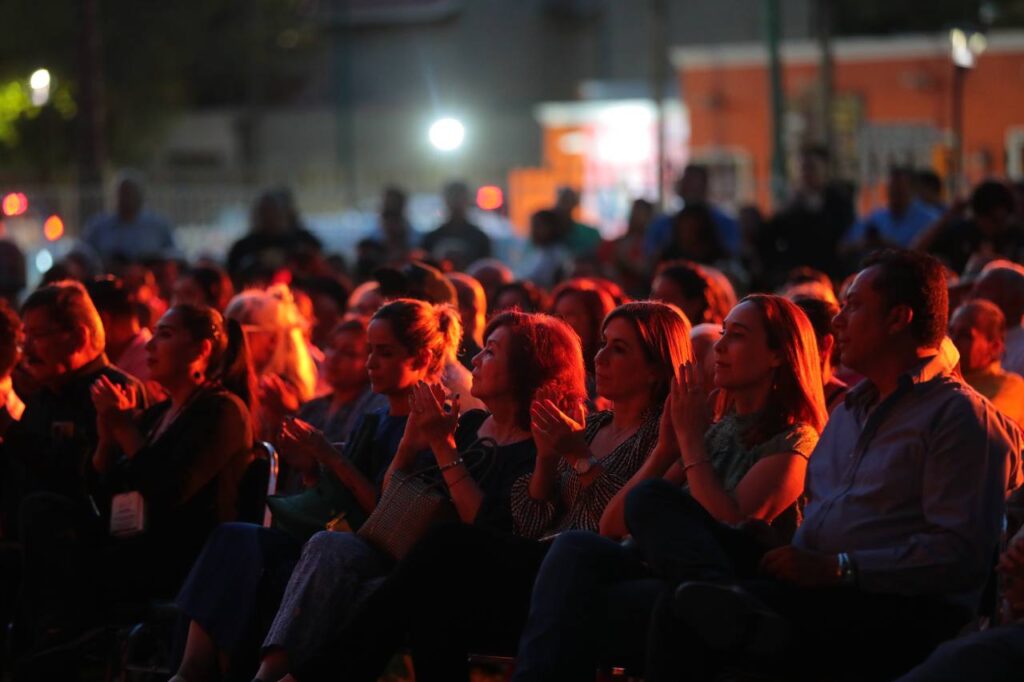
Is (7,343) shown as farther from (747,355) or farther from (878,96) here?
(878,96)

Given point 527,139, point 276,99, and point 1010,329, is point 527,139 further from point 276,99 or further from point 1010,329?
point 1010,329

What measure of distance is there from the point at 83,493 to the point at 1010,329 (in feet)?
13.6

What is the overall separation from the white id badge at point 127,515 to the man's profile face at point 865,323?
3056 millimetres

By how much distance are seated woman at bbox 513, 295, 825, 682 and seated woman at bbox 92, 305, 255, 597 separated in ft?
6.30

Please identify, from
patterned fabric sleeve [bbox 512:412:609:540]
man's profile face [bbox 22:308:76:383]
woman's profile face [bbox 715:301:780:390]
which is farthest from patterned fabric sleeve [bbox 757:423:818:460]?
man's profile face [bbox 22:308:76:383]

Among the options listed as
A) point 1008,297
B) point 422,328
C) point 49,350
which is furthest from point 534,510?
point 1008,297

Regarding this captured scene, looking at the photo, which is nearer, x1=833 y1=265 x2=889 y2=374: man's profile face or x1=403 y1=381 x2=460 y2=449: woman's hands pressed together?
x1=833 y1=265 x2=889 y2=374: man's profile face

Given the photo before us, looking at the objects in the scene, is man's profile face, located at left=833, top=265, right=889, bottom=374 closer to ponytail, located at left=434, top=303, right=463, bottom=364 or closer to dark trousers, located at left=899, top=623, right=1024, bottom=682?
dark trousers, located at left=899, top=623, right=1024, bottom=682

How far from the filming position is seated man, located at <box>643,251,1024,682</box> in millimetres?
5086

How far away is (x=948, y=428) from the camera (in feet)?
16.9

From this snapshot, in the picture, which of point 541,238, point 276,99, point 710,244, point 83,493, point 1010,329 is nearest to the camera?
point 83,493

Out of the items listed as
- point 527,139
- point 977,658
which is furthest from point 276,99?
point 977,658

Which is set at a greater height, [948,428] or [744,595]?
[948,428]

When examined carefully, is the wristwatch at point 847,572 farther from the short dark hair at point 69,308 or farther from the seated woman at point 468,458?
the short dark hair at point 69,308
